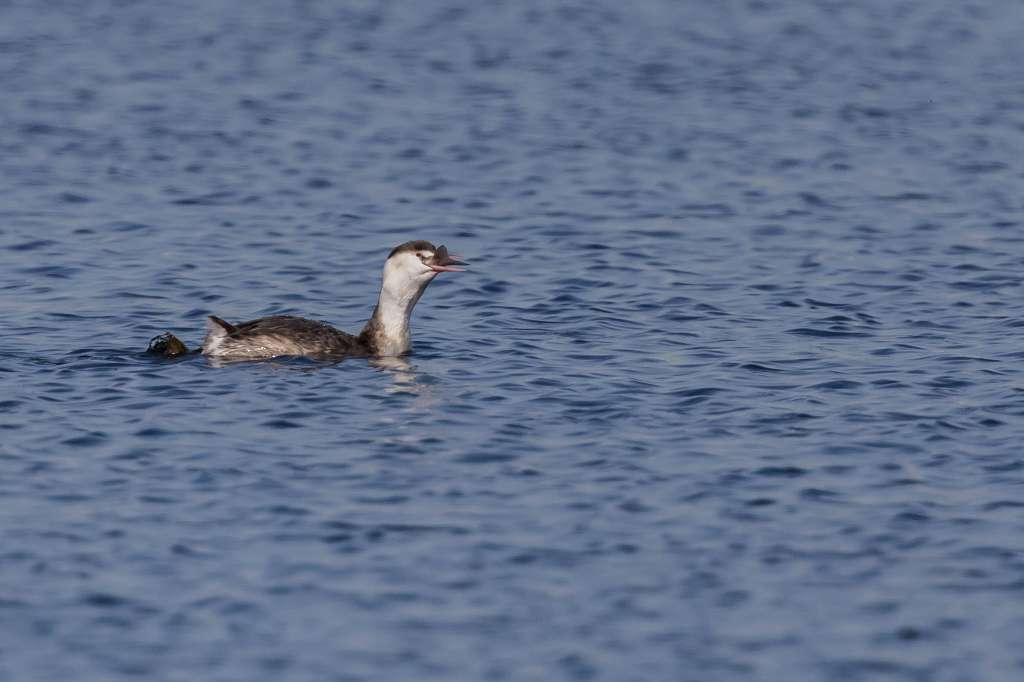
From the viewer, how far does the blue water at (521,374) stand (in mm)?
11055

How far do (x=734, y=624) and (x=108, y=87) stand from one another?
25.8m

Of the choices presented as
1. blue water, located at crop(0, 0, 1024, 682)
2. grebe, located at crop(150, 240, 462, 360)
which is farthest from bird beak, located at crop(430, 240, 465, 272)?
blue water, located at crop(0, 0, 1024, 682)

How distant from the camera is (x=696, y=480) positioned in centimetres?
1379

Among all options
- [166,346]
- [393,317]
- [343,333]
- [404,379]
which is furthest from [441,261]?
[166,346]

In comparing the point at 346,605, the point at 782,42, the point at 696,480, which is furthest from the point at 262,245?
the point at 782,42

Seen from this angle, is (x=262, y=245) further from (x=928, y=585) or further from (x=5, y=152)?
(x=928, y=585)

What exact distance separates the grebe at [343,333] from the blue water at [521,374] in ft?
1.08

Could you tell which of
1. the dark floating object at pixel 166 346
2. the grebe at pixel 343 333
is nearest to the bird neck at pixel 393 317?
the grebe at pixel 343 333

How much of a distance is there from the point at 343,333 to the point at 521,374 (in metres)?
2.21

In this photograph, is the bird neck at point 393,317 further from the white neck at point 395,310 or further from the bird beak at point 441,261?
the bird beak at point 441,261

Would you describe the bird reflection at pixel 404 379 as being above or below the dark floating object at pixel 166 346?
below

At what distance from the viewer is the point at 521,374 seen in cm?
1733

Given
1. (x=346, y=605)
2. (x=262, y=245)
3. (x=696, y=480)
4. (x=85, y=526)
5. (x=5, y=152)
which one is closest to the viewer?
(x=346, y=605)

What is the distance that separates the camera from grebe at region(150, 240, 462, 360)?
17531mm
